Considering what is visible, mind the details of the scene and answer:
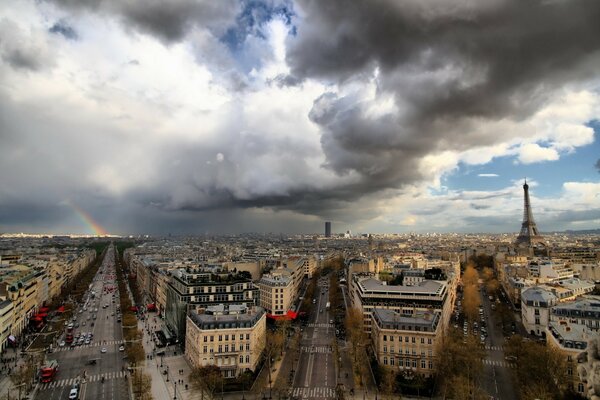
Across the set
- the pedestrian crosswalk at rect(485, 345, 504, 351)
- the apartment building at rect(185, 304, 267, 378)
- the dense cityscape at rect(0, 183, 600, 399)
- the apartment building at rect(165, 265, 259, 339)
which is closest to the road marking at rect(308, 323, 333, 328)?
the dense cityscape at rect(0, 183, 600, 399)

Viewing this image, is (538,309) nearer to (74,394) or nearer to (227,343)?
(227,343)

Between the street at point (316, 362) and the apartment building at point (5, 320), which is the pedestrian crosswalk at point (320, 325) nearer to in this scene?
the street at point (316, 362)

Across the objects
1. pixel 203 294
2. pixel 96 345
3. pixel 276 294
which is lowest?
pixel 96 345

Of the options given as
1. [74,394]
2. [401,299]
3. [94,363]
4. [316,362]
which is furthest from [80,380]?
[401,299]

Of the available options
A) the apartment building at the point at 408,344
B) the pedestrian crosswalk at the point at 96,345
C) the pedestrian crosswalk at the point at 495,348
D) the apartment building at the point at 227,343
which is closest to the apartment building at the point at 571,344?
the pedestrian crosswalk at the point at 495,348

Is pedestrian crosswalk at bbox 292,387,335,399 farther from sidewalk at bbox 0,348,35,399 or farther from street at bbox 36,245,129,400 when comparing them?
sidewalk at bbox 0,348,35,399

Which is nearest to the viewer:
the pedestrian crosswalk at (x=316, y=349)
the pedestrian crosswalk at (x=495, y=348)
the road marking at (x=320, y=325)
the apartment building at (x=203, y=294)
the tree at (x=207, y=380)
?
the tree at (x=207, y=380)
